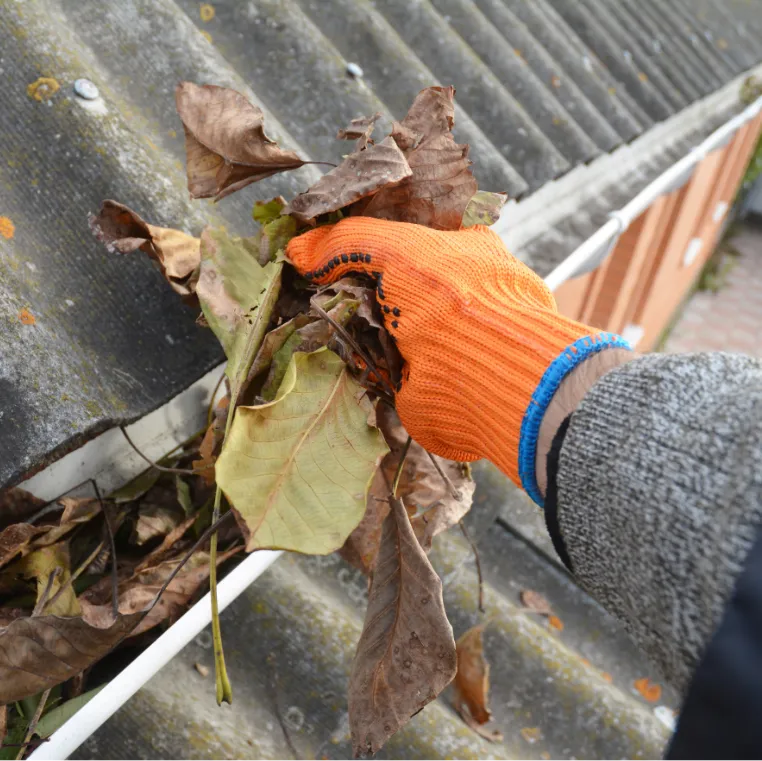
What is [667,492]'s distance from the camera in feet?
1.91

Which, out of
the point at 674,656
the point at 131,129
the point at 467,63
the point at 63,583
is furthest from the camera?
the point at 467,63

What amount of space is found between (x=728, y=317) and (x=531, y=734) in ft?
27.2

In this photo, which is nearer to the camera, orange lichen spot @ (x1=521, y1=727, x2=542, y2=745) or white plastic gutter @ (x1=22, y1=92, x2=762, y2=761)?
white plastic gutter @ (x1=22, y1=92, x2=762, y2=761)

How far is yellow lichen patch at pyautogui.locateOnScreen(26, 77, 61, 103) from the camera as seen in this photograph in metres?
1.08

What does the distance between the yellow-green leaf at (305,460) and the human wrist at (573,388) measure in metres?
0.18

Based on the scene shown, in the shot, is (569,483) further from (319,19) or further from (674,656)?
(319,19)

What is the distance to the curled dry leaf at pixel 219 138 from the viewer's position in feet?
3.18

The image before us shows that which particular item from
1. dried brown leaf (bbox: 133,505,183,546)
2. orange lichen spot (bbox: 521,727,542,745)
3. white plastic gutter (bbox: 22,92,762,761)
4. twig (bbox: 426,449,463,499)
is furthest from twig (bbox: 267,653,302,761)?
orange lichen spot (bbox: 521,727,542,745)

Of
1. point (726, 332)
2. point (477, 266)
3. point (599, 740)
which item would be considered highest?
point (477, 266)

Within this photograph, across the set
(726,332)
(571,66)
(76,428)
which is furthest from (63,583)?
(726,332)

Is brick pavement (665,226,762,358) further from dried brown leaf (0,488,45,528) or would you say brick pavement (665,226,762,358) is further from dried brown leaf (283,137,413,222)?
dried brown leaf (0,488,45,528)

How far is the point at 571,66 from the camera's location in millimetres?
2264

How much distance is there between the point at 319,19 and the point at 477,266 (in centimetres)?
100

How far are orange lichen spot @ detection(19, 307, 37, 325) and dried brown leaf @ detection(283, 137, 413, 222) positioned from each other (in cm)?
36
